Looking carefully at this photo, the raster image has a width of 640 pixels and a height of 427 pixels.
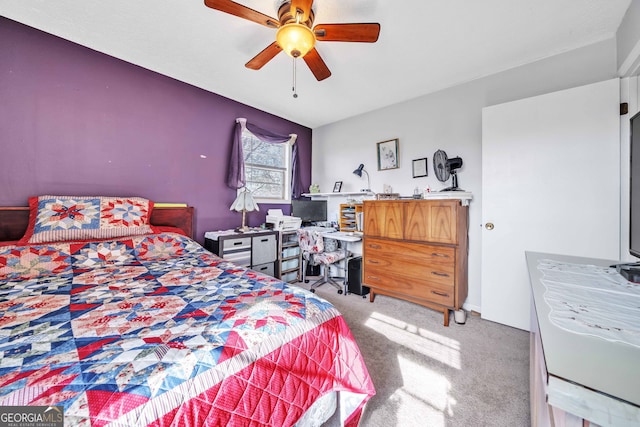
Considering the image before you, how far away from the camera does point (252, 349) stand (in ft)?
2.75

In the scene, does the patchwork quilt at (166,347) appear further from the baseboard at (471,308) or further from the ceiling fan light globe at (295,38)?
the baseboard at (471,308)

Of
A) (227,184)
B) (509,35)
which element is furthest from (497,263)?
(227,184)

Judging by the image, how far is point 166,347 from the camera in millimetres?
773

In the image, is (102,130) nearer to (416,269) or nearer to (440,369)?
(416,269)

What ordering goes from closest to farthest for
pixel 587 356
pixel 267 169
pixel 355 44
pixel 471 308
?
pixel 587 356 < pixel 355 44 < pixel 471 308 < pixel 267 169

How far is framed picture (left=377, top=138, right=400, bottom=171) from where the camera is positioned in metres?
3.20

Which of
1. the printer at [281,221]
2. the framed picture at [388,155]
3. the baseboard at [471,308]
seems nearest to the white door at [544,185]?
the baseboard at [471,308]

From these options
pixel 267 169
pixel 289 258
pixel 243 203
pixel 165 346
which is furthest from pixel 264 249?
pixel 165 346

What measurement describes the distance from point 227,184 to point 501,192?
3208 mm

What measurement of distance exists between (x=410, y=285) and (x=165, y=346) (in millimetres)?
2279

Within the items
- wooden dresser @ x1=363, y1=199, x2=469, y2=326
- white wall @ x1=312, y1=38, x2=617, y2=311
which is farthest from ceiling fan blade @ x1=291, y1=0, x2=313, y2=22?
wooden dresser @ x1=363, y1=199, x2=469, y2=326

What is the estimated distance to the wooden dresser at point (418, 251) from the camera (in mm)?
2244

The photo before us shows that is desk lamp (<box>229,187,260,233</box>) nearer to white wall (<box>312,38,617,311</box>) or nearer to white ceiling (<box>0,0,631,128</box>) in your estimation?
white ceiling (<box>0,0,631,128</box>)

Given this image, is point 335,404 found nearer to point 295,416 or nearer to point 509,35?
point 295,416
